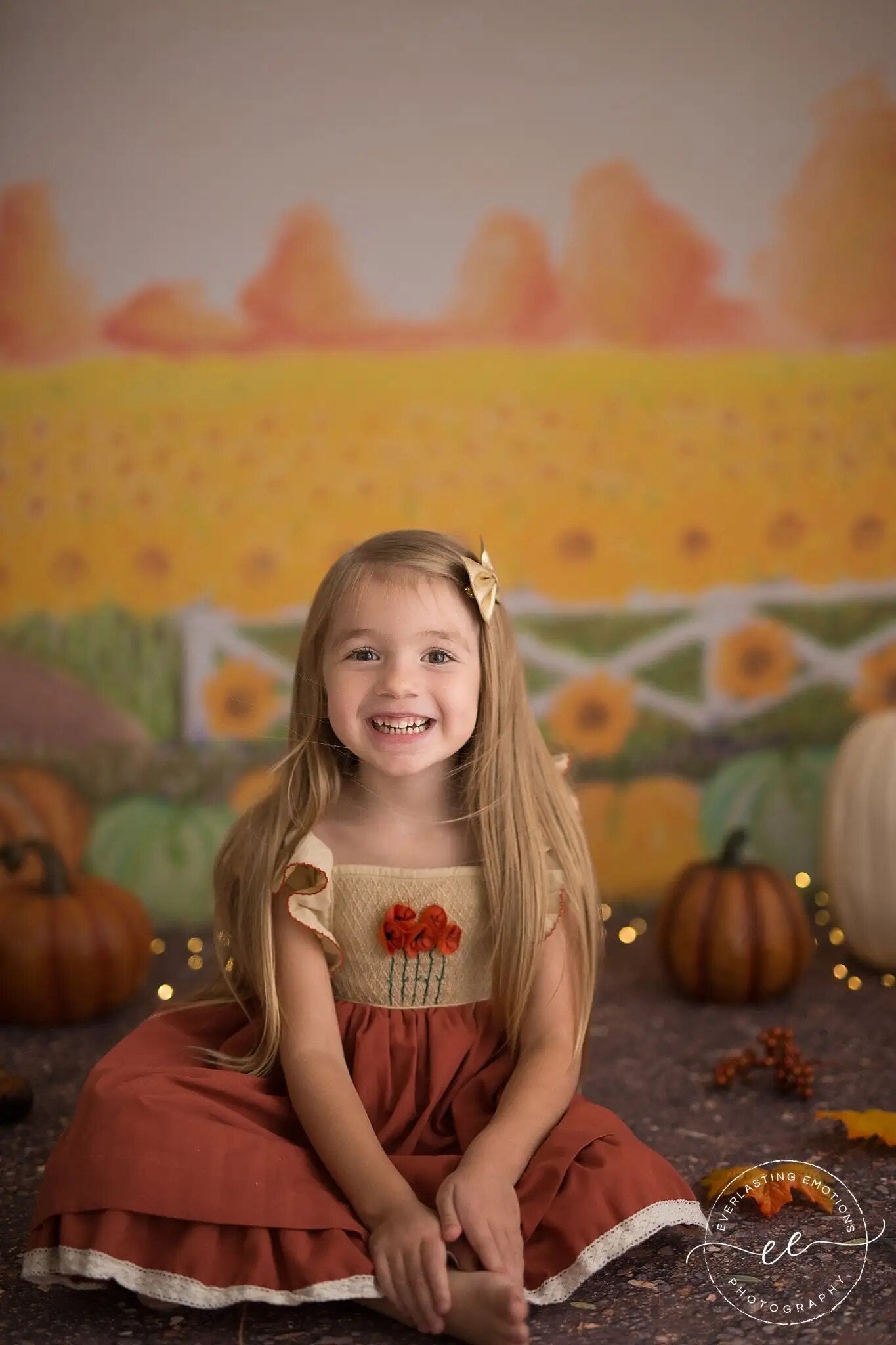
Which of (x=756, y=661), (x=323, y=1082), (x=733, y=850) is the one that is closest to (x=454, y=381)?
(x=756, y=661)

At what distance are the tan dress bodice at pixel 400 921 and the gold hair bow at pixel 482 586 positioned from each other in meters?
0.36

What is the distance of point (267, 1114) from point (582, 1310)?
0.46 meters

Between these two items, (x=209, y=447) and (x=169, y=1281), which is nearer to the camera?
(x=169, y=1281)

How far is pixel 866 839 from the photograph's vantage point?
117 inches

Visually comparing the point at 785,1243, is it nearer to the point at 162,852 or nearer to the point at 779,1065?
the point at 779,1065

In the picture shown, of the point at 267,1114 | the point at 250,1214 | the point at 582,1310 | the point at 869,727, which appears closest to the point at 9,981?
the point at 267,1114

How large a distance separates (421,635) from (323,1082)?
0.59 m

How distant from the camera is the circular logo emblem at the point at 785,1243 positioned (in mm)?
1771

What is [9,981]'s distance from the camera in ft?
8.81

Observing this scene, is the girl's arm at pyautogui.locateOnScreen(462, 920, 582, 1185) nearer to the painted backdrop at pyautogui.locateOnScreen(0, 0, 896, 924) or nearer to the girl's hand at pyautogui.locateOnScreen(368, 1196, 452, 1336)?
the girl's hand at pyautogui.locateOnScreen(368, 1196, 452, 1336)

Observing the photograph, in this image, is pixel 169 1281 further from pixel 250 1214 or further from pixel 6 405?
pixel 6 405

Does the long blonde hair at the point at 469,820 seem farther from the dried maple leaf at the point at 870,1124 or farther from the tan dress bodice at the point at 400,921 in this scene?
the dried maple leaf at the point at 870,1124

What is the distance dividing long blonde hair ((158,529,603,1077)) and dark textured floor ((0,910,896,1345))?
33 centimetres

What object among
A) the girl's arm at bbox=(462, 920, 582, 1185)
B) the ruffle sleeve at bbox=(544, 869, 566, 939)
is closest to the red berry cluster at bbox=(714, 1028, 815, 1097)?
the girl's arm at bbox=(462, 920, 582, 1185)
